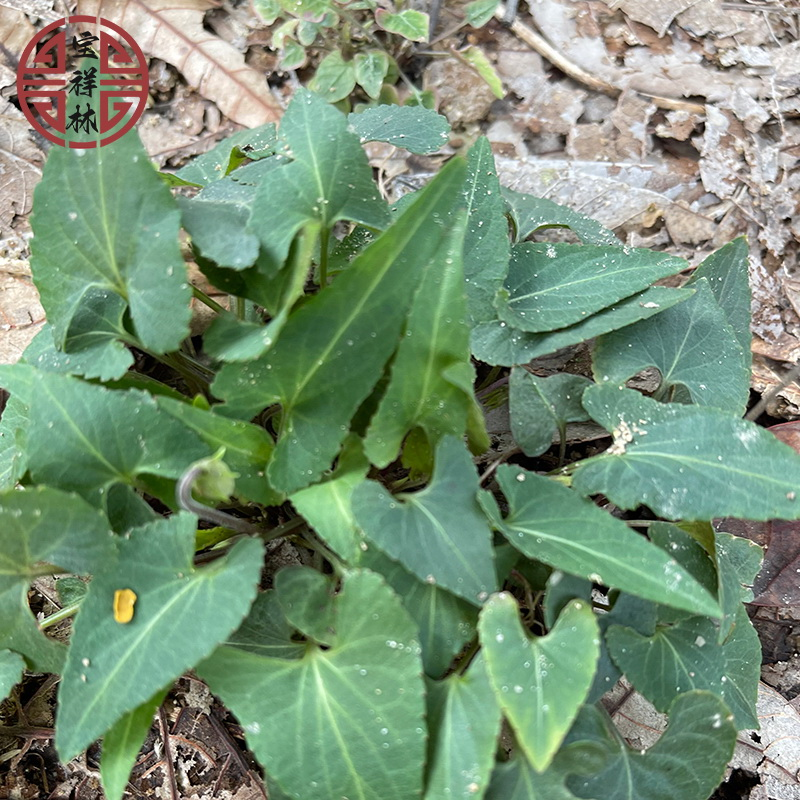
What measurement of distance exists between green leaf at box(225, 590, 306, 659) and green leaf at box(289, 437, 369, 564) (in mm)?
135

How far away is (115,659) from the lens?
2.62 feet

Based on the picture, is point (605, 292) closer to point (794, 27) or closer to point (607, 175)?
point (607, 175)

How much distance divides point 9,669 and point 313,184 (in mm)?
761

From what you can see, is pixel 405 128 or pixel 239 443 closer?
pixel 239 443

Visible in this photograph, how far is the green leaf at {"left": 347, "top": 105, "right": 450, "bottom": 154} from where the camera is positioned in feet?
3.93

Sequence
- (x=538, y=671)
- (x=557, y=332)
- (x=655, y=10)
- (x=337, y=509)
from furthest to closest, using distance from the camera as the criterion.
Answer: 1. (x=655, y=10)
2. (x=557, y=332)
3. (x=337, y=509)
4. (x=538, y=671)

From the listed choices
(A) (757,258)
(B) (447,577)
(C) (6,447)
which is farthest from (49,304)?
(A) (757,258)

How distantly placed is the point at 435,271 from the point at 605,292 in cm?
36

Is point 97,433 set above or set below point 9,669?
above

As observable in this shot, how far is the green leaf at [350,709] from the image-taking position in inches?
31.0

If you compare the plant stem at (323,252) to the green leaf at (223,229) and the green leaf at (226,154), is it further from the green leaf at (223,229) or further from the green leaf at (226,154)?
the green leaf at (226,154)

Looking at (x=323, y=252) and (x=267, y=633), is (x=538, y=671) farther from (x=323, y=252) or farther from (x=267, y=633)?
(x=323, y=252)

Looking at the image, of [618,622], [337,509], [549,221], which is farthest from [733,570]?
[549,221]

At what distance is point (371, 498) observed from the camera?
0.81 meters
